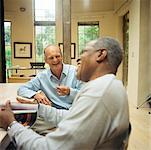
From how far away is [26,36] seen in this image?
860 cm

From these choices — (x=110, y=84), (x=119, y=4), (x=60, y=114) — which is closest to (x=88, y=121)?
(x=110, y=84)

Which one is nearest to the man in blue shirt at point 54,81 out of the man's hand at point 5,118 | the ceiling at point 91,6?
the man's hand at point 5,118

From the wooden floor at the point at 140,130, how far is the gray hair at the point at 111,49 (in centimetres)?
229

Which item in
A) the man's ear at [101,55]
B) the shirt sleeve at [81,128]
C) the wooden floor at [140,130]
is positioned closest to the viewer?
the shirt sleeve at [81,128]

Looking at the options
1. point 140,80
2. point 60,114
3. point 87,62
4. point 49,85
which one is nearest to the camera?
point 87,62

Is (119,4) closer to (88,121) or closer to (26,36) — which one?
(26,36)

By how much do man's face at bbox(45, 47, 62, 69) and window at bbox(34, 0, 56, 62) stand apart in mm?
6743

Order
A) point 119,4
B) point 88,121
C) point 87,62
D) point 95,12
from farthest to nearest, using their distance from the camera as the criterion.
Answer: point 95,12
point 119,4
point 87,62
point 88,121

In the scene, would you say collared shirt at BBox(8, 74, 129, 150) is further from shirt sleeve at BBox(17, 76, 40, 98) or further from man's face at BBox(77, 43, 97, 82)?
shirt sleeve at BBox(17, 76, 40, 98)

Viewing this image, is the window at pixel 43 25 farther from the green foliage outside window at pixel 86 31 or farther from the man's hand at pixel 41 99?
the man's hand at pixel 41 99

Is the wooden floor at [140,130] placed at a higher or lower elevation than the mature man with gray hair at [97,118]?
lower

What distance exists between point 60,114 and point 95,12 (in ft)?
25.1

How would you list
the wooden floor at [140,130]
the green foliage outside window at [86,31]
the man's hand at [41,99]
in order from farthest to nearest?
1. the green foliage outside window at [86,31]
2. the wooden floor at [140,130]
3. the man's hand at [41,99]

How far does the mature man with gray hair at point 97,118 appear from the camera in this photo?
2.62 ft
